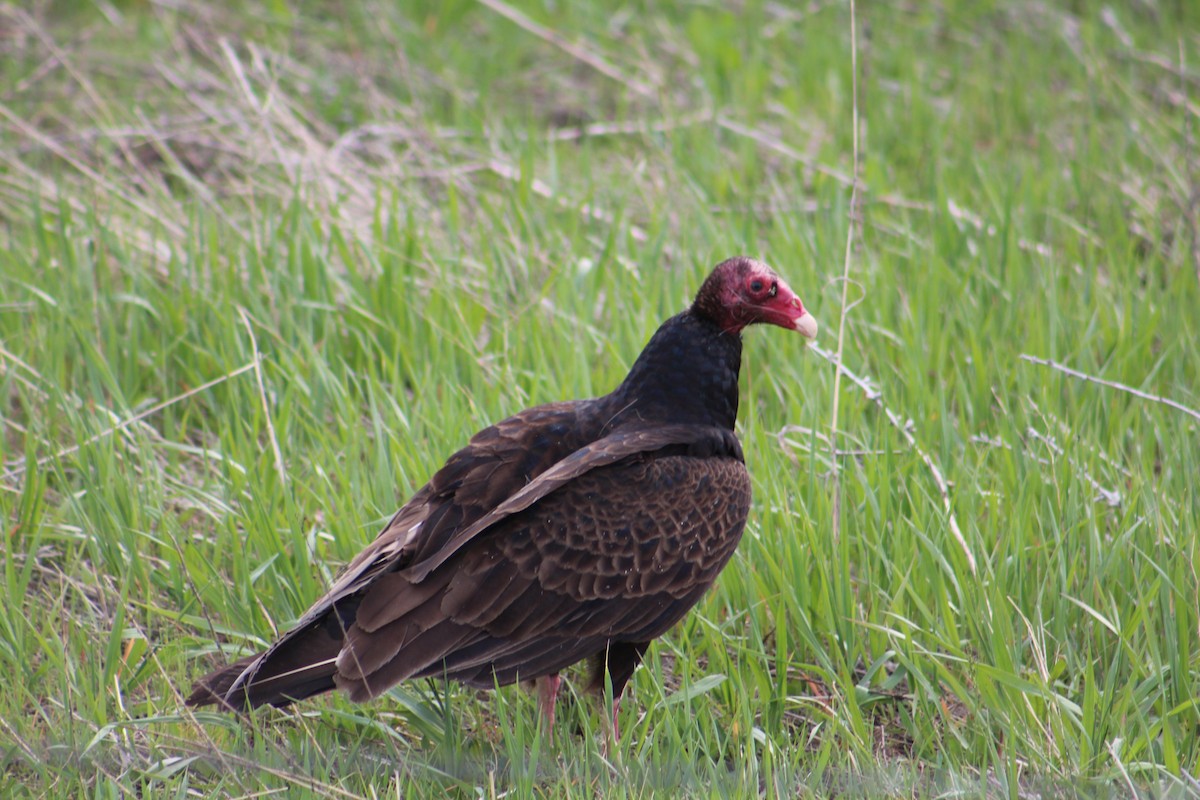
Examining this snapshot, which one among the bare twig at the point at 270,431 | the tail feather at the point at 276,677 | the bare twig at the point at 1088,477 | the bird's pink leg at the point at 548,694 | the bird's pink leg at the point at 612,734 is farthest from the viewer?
the bare twig at the point at 270,431

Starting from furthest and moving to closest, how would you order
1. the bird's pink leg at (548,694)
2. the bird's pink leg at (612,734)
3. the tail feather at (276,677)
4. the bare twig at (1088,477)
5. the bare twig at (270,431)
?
the bare twig at (270,431) < the bare twig at (1088,477) < the bird's pink leg at (548,694) < the bird's pink leg at (612,734) < the tail feather at (276,677)

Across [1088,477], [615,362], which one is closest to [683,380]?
[615,362]

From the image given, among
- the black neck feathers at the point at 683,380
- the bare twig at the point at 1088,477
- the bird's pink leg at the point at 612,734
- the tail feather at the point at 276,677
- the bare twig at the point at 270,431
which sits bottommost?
the bird's pink leg at the point at 612,734

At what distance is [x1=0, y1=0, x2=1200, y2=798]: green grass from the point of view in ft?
9.97

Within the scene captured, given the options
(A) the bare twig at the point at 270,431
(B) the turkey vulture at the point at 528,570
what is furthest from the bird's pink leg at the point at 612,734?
(A) the bare twig at the point at 270,431

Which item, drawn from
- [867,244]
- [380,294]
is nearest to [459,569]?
[380,294]

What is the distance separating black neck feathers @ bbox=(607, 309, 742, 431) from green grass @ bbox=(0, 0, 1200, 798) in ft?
1.31

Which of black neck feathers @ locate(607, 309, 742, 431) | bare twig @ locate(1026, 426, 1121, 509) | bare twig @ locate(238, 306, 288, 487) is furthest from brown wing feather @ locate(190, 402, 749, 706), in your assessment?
bare twig @ locate(1026, 426, 1121, 509)

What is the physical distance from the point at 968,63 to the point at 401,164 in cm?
341

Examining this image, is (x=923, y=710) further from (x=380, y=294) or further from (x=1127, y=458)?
(x=380, y=294)

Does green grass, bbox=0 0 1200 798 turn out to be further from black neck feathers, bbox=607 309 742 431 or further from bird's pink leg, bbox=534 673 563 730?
black neck feathers, bbox=607 309 742 431

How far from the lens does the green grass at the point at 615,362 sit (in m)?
3.04

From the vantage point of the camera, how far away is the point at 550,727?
3115 millimetres

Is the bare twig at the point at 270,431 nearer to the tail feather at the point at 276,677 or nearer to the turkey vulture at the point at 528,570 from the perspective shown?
the turkey vulture at the point at 528,570
